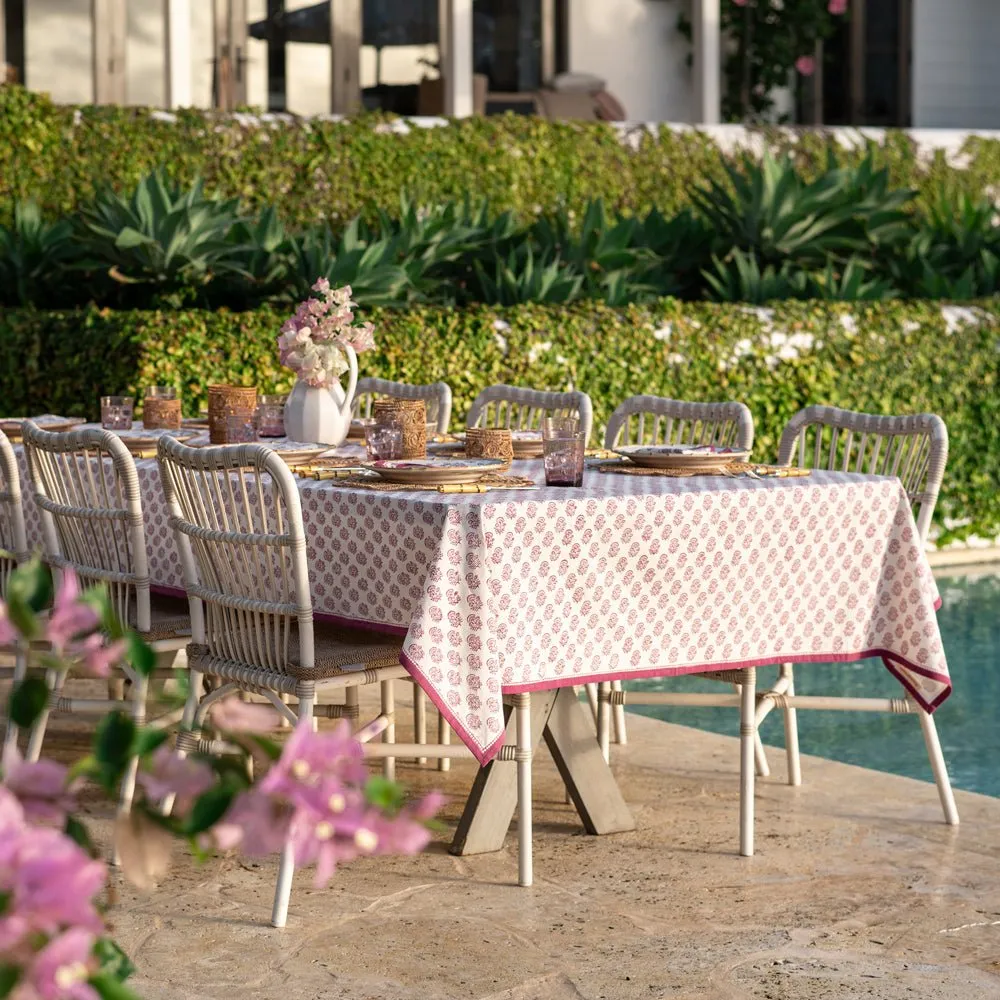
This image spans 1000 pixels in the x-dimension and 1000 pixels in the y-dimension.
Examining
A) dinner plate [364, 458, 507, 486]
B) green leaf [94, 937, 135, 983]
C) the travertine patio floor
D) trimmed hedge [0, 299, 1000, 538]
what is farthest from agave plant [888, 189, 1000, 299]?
green leaf [94, 937, 135, 983]

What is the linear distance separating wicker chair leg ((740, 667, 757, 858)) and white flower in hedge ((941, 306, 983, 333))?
5.30 meters

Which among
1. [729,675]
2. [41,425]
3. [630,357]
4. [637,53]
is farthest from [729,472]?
[637,53]

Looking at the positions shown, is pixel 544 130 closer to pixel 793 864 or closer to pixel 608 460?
pixel 608 460

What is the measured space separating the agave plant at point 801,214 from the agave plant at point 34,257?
356 centimetres

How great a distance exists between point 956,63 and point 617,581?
13994 mm

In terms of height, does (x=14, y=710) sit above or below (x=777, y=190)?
below

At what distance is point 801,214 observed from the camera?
9.64m

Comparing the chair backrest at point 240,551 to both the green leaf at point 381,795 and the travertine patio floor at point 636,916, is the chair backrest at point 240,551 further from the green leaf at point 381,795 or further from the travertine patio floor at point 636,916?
the green leaf at point 381,795

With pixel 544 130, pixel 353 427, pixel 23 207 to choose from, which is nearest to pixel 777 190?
pixel 544 130

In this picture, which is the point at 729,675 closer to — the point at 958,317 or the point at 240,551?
the point at 240,551

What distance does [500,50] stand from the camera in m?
14.9

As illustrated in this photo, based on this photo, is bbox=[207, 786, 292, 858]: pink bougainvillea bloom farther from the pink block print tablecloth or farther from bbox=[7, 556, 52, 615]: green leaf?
the pink block print tablecloth

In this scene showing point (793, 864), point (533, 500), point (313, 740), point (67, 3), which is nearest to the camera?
point (313, 740)

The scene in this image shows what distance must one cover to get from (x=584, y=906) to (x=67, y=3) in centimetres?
1161
